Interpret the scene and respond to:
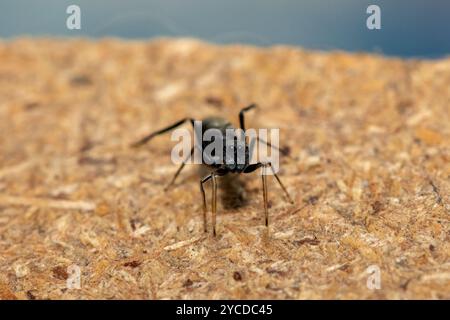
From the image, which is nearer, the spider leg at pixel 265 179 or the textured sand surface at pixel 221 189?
the textured sand surface at pixel 221 189

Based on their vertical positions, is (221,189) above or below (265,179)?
below

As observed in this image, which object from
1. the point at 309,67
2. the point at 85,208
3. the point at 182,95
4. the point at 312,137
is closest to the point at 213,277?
the point at 85,208

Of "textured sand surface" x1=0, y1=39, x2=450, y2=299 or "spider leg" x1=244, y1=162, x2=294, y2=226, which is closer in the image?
"textured sand surface" x1=0, y1=39, x2=450, y2=299

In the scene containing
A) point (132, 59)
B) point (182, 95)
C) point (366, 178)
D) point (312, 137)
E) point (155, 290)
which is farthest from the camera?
point (132, 59)

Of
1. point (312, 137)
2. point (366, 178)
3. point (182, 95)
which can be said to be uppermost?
point (182, 95)

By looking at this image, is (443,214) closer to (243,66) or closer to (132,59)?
(243,66)

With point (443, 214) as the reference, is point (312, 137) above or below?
above

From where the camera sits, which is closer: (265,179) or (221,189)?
(265,179)

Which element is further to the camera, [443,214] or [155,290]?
[443,214]
